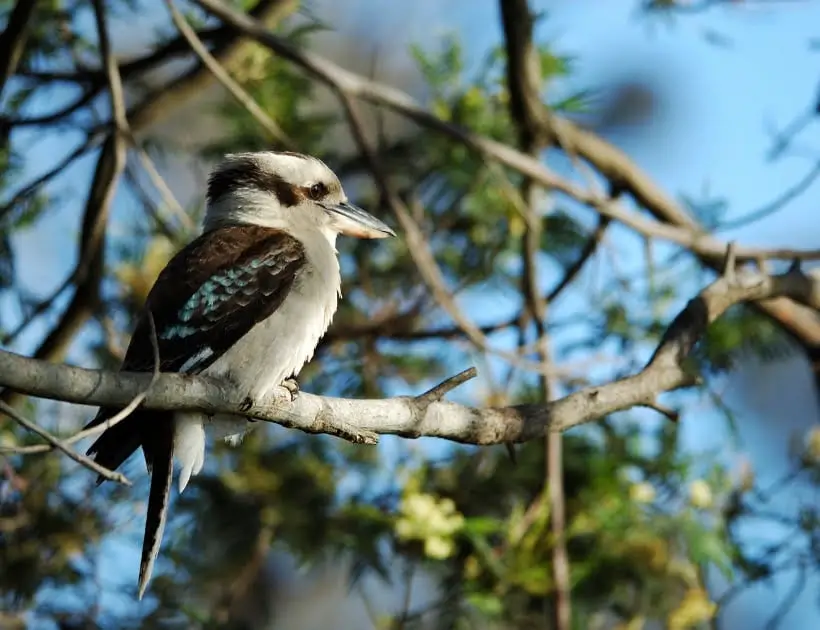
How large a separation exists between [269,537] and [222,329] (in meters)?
1.14

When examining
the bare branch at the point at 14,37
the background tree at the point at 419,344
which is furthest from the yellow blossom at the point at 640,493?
the bare branch at the point at 14,37

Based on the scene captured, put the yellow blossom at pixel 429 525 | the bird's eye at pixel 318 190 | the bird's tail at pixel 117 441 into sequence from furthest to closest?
the bird's eye at pixel 318 190 → the yellow blossom at pixel 429 525 → the bird's tail at pixel 117 441

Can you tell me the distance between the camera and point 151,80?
15.3 feet

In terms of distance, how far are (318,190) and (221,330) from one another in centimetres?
76

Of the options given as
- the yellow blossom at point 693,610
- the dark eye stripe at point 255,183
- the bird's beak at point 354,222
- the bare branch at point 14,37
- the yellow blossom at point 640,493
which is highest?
the bare branch at point 14,37

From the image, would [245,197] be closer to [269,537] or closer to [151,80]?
[269,537]

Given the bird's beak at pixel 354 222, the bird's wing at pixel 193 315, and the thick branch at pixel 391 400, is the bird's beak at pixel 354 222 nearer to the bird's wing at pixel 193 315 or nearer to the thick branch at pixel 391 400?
the bird's wing at pixel 193 315

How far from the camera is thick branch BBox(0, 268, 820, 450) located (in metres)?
1.74

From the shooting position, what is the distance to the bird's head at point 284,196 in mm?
3133

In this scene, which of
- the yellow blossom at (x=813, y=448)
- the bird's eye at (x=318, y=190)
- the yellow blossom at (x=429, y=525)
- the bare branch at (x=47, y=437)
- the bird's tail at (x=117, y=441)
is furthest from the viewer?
the yellow blossom at (x=813, y=448)

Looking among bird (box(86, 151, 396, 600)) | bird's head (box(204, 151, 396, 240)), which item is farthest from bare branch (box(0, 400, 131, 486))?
bird's head (box(204, 151, 396, 240))

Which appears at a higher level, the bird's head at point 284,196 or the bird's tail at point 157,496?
the bird's head at point 284,196

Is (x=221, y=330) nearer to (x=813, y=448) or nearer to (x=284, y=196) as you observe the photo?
(x=284, y=196)

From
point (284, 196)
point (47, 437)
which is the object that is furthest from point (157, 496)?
point (284, 196)
